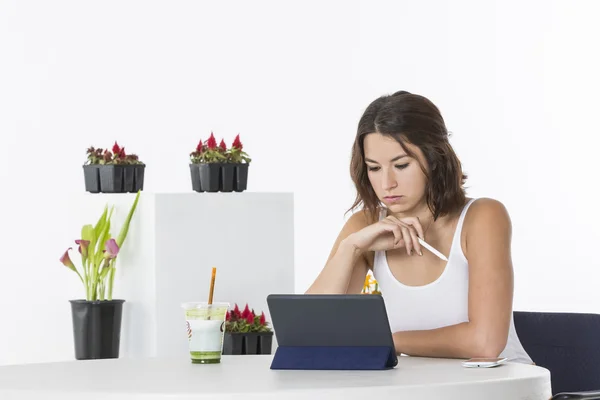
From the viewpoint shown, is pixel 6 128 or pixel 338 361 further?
pixel 6 128

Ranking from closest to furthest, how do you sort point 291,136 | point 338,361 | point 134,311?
point 338,361 → point 134,311 → point 291,136

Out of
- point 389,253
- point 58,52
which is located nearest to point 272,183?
point 58,52

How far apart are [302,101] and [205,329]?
458 cm

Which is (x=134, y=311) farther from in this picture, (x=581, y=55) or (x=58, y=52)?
(x=581, y=55)

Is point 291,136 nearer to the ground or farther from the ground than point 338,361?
farther from the ground

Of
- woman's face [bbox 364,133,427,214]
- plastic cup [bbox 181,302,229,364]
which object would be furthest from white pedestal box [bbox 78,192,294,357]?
plastic cup [bbox 181,302,229,364]

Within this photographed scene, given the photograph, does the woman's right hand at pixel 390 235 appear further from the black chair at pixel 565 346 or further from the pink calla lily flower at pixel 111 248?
the pink calla lily flower at pixel 111 248

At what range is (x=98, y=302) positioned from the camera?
4.13 metres

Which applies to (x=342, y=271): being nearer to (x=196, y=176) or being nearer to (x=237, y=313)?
(x=237, y=313)

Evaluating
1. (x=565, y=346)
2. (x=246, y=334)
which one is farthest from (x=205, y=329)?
(x=246, y=334)

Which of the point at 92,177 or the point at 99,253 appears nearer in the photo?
the point at 99,253

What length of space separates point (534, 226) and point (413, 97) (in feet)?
12.4

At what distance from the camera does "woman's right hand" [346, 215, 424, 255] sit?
2723 mm

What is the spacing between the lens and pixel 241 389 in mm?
1930
